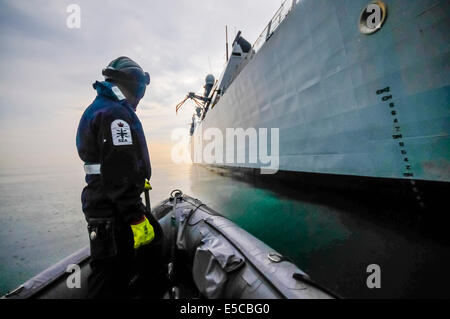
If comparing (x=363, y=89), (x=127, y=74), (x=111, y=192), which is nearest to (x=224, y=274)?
(x=111, y=192)

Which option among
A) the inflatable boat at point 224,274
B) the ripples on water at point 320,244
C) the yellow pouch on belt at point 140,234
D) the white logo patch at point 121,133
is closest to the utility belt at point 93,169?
the white logo patch at point 121,133

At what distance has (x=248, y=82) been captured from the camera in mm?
7191

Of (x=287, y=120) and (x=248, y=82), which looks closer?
(x=287, y=120)

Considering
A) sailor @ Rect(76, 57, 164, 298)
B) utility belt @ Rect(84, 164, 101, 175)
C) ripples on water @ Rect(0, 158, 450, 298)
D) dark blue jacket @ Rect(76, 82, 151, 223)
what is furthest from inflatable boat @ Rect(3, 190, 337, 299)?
ripples on water @ Rect(0, 158, 450, 298)

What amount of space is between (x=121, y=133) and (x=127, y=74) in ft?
2.18

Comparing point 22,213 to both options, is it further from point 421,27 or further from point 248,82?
point 421,27

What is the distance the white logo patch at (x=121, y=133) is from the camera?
1201mm

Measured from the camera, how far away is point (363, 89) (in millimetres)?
3287

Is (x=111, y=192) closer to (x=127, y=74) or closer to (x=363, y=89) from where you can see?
(x=127, y=74)

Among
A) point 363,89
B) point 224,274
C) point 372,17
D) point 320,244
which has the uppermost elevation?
point 372,17

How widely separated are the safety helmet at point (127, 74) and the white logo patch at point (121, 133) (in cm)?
56

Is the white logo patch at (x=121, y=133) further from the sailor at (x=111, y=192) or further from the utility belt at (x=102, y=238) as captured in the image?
the utility belt at (x=102, y=238)
